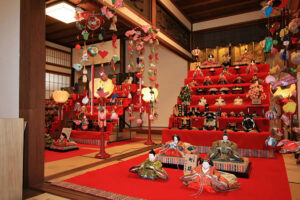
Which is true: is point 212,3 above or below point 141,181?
above

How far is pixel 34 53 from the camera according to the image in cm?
226

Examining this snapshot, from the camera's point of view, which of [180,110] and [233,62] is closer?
[180,110]

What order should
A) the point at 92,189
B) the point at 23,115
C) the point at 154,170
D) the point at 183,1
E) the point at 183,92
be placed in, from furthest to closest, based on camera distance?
the point at 183,1
the point at 183,92
the point at 154,170
the point at 23,115
the point at 92,189

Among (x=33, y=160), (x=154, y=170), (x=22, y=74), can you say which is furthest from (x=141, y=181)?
(x=22, y=74)

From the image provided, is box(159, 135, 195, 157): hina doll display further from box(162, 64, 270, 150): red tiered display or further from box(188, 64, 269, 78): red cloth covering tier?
box(188, 64, 269, 78): red cloth covering tier

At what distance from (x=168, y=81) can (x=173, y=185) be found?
19.7 ft

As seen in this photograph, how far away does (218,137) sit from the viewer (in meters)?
3.83

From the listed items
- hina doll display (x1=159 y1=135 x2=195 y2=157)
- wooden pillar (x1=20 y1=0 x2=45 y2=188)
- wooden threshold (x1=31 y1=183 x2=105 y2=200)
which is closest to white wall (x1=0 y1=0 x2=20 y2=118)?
wooden pillar (x1=20 y1=0 x2=45 y2=188)

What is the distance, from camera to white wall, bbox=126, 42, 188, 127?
775 centimetres

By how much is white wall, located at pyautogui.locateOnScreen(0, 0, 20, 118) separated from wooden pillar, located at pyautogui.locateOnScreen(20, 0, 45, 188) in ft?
0.21

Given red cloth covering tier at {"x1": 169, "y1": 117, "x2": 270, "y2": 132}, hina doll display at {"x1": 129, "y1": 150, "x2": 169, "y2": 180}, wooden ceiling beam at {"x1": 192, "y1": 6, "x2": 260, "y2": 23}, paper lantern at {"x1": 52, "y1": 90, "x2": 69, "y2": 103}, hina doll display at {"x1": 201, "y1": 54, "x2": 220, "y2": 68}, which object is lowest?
hina doll display at {"x1": 129, "y1": 150, "x2": 169, "y2": 180}

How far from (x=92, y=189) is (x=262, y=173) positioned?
1.99 metres

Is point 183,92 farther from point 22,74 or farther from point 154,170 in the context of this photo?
point 22,74

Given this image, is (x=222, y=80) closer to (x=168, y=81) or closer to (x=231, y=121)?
(x=231, y=121)
